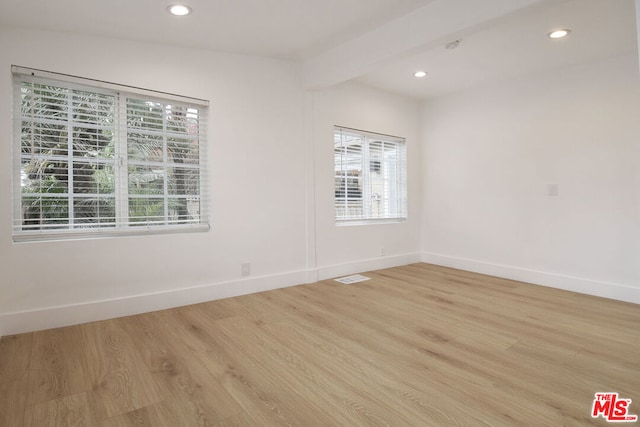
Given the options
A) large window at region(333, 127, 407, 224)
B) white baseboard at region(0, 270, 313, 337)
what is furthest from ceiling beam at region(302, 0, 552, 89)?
white baseboard at region(0, 270, 313, 337)

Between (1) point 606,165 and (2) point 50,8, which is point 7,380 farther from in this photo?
(1) point 606,165

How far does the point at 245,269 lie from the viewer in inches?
147

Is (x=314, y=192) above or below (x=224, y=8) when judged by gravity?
below

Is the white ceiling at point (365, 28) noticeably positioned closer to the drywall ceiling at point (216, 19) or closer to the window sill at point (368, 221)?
the drywall ceiling at point (216, 19)

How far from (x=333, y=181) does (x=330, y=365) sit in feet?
8.57

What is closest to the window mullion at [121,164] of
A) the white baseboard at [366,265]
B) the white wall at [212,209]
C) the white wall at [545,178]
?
the white wall at [212,209]

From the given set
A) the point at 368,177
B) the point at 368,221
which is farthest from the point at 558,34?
the point at 368,221

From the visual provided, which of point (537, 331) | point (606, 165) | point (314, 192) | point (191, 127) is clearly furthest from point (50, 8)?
point (606, 165)

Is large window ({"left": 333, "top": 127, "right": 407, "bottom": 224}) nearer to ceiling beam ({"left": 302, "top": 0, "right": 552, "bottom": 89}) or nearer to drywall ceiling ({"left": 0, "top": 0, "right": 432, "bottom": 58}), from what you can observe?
ceiling beam ({"left": 302, "top": 0, "right": 552, "bottom": 89})

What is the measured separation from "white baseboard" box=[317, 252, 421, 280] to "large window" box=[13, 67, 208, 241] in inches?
65.2

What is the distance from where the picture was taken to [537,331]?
2711 mm

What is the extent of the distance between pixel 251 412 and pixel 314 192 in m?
2.80

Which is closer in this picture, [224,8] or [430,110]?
[224,8]

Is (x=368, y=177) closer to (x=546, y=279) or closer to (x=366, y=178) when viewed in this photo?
(x=366, y=178)
